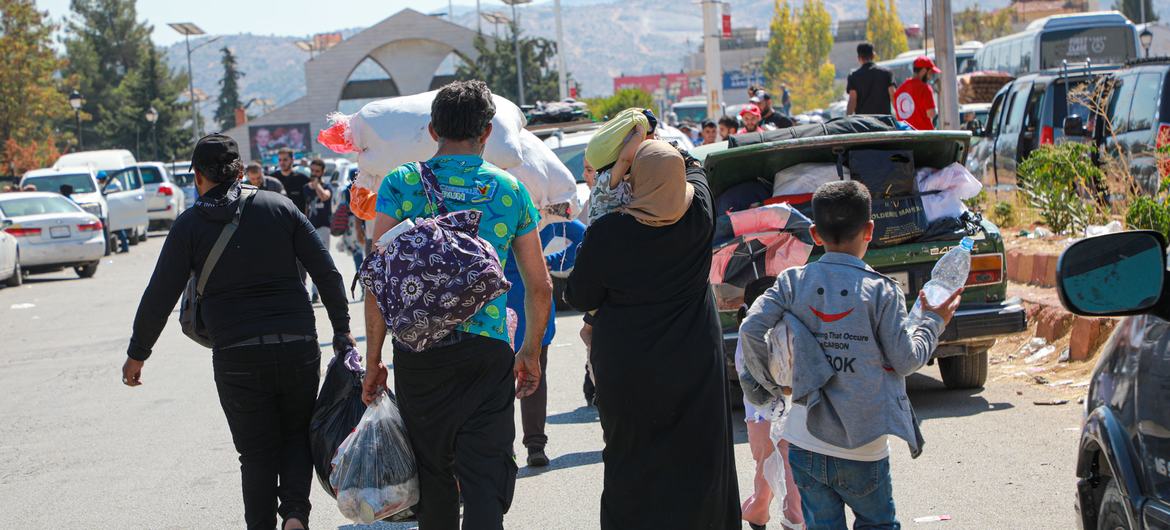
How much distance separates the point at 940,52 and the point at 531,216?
13149mm

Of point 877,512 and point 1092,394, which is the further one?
point 877,512

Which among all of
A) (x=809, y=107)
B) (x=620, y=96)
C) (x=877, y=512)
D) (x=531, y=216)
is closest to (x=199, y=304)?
(x=531, y=216)

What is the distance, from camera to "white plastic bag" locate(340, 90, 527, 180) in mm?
6262

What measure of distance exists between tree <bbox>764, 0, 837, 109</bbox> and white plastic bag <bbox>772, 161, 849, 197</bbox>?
90.9m

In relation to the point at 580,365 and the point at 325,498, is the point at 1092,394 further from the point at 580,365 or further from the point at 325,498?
the point at 580,365

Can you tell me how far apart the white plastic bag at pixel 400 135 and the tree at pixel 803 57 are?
92872 millimetres

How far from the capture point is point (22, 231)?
75.8ft

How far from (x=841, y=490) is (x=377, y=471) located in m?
1.65

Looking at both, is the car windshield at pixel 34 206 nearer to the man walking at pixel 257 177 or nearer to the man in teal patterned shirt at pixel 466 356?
the man walking at pixel 257 177

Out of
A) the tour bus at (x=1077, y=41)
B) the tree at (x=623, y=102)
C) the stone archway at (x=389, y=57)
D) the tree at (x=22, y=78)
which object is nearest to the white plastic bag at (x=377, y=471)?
the tour bus at (x=1077, y=41)

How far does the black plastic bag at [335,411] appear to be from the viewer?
5.11 meters

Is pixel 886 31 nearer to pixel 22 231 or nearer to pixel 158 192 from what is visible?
pixel 158 192

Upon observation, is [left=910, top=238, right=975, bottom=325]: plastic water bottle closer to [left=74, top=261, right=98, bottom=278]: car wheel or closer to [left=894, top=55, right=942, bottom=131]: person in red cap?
[left=894, top=55, right=942, bottom=131]: person in red cap

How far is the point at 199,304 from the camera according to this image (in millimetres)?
5508
